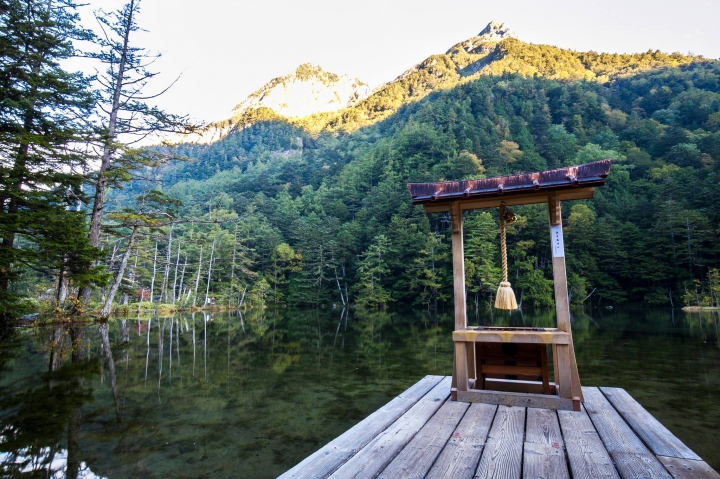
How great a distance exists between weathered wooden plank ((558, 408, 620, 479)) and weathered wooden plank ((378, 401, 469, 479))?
82cm

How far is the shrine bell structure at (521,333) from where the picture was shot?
3.62m

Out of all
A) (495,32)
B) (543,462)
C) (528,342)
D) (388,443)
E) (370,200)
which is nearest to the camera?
(543,462)

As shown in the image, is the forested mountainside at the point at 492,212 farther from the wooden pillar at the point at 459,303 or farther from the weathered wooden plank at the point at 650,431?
the weathered wooden plank at the point at 650,431

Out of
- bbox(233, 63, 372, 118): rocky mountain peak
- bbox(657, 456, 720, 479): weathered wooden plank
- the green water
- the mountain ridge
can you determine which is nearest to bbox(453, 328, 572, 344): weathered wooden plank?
bbox(657, 456, 720, 479): weathered wooden plank

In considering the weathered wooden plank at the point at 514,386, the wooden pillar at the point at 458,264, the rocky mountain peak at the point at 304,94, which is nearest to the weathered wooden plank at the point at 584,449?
the weathered wooden plank at the point at 514,386

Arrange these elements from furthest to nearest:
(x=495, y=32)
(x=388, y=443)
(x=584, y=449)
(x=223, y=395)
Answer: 1. (x=495, y=32)
2. (x=223, y=395)
3. (x=388, y=443)
4. (x=584, y=449)

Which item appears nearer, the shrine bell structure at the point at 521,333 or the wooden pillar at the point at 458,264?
the shrine bell structure at the point at 521,333

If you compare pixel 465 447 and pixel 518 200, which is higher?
pixel 518 200

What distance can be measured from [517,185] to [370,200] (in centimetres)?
4726

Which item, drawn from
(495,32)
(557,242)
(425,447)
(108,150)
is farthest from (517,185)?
(495,32)

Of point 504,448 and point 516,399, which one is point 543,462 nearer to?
point 504,448

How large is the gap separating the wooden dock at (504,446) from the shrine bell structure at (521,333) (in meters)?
0.18

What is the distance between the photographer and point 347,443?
2744mm

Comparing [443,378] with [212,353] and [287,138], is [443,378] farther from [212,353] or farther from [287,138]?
[287,138]
